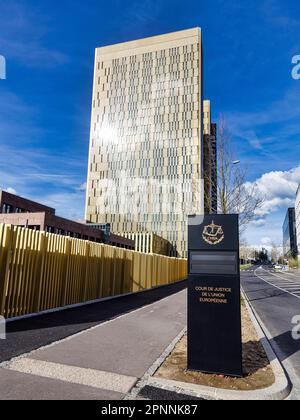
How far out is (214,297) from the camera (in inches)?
197

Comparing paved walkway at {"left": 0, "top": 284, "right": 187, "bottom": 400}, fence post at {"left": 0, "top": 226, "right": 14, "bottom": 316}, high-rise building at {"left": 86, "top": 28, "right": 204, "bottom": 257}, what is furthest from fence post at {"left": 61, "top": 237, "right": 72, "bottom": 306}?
high-rise building at {"left": 86, "top": 28, "right": 204, "bottom": 257}

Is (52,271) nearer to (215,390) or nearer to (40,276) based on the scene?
(40,276)

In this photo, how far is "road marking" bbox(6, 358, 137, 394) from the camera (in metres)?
4.20

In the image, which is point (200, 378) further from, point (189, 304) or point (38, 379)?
point (38, 379)

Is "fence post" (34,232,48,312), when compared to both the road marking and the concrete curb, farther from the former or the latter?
the concrete curb

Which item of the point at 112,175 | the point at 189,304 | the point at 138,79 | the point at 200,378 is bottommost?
the point at 200,378

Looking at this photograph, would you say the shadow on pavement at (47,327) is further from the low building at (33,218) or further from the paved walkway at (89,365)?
the low building at (33,218)

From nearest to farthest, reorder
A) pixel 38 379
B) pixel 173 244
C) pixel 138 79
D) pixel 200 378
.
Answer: pixel 38 379 < pixel 200 378 < pixel 173 244 < pixel 138 79

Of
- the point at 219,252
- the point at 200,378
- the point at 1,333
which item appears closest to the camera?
the point at 200,378

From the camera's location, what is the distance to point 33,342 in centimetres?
613

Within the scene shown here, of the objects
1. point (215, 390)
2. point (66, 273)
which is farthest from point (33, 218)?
point (215, 390)
